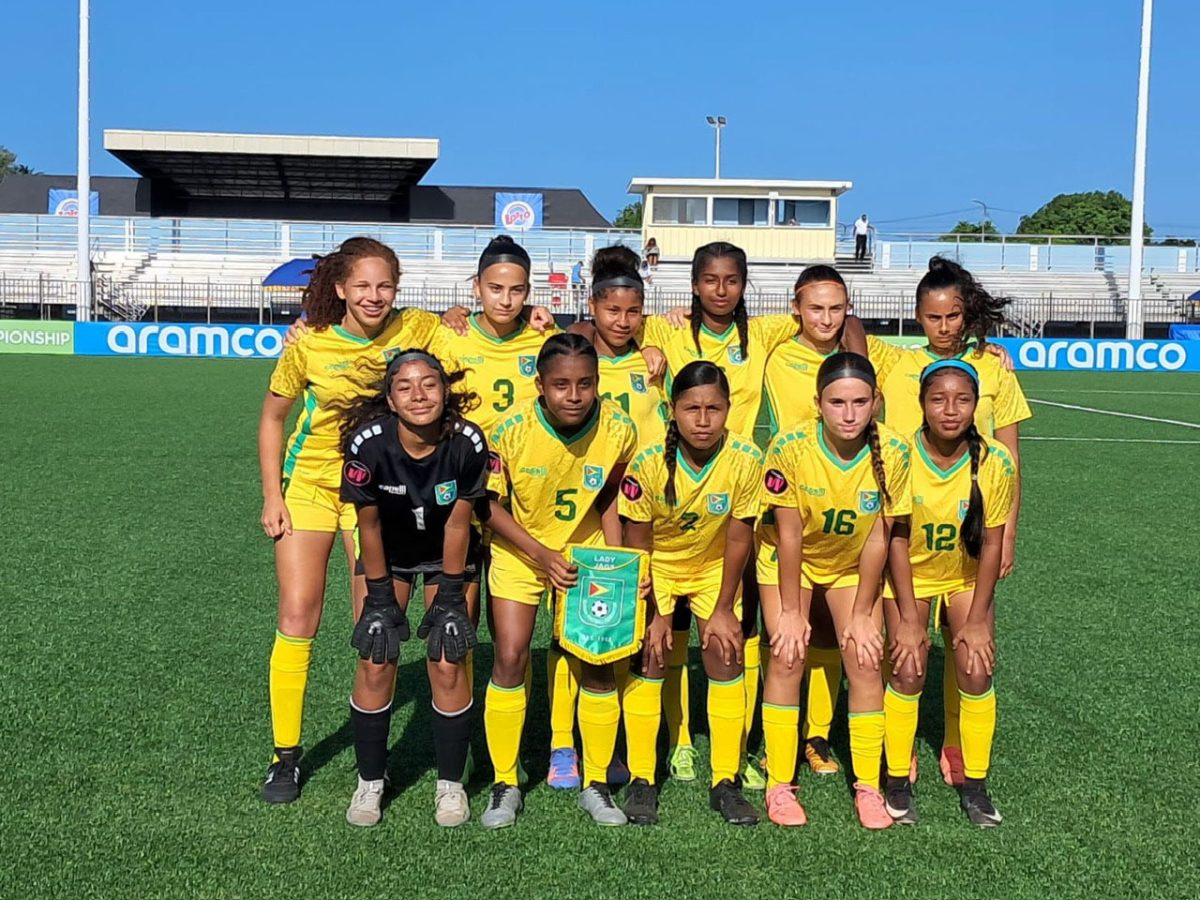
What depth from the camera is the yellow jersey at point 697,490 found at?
165 inches

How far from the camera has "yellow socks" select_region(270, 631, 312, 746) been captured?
4.35m

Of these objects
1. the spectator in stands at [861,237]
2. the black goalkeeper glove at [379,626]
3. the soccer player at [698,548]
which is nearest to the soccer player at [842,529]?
the soccer player at [698,548]

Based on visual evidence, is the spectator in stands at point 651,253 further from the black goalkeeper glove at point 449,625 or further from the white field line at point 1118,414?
the black goalkeeper glove at point 449,625

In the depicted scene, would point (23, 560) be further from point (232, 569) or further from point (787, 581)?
point (787, 581)

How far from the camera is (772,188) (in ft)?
126

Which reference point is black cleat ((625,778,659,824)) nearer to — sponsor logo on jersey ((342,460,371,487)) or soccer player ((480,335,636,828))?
soccer player ((480,335,636,828))

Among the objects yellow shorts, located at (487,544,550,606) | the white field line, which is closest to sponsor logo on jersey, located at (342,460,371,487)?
yellow shorts, located at (487,544,550,606)

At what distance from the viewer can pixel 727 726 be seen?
14.1 ft

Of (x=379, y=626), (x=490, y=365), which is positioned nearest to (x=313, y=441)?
(x=490, y=365)

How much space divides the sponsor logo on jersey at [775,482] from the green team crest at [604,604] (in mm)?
487

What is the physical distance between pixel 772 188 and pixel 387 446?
Result: 35.8m

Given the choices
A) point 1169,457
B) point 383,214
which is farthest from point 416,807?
point 383,214

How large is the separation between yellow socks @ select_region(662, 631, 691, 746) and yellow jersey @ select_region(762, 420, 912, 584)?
825 millimetres

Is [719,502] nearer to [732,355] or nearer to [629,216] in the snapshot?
[732,355]
